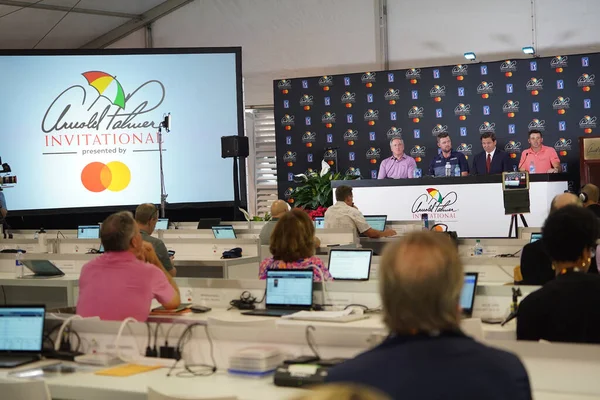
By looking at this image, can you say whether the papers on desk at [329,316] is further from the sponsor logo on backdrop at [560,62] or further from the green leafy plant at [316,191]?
the sponsor logo on backdrop at [560,62]

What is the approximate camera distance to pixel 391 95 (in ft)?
48.5

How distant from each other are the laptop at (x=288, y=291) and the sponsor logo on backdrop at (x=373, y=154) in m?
9.79

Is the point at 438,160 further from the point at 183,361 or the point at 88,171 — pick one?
the point at 183,361

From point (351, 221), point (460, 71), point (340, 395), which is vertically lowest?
point (351, 221)

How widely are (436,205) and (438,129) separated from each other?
112 inches

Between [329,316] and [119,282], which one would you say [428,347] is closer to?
[329,316]

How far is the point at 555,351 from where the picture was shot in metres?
2.80

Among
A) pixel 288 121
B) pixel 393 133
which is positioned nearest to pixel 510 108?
pixel 393 133

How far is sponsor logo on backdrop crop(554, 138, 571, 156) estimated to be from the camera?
1345 centimetres

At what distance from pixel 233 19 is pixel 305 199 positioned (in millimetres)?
5320

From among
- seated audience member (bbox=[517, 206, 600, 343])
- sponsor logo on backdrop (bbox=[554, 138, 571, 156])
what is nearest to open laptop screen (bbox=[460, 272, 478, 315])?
seated audience member (bbox=[517, 206, 600, 343])

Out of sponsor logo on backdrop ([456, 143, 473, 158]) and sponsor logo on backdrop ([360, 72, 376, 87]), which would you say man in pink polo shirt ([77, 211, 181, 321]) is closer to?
sponsor logo on backdrop ([456, 143, 473, 158])

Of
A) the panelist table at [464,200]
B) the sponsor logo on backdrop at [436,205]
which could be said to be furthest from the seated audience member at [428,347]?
the sponsor logo on backdrop at [436,205]

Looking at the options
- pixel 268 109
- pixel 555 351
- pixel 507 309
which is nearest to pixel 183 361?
pixel 555 351
